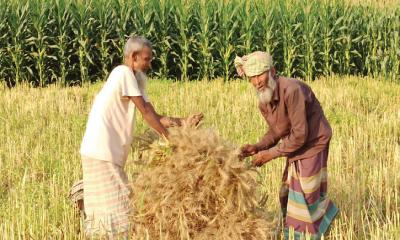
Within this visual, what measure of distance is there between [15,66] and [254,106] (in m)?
7.10

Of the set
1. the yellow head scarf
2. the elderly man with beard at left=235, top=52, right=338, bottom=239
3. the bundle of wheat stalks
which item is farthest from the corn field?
the bundle of wheat stalks

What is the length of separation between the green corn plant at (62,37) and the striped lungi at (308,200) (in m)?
10.8

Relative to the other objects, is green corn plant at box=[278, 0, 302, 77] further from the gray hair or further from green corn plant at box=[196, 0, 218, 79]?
the gray hair

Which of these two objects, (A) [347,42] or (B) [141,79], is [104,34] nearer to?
(A) [347,42]

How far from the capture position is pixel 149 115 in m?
5.20

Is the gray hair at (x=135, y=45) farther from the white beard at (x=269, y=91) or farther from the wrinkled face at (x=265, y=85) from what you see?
the white beard at (x=269, y=91)

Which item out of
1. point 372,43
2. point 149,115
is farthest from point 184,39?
point 149,115

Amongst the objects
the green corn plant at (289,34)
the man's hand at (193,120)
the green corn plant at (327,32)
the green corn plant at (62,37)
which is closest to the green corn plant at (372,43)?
the green corn plant at (327,32)

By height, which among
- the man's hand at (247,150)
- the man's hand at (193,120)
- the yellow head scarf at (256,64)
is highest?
the yellow head scarf at (256,64)

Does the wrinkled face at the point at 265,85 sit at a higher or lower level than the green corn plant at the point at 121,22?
lower

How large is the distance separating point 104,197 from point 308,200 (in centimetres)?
174

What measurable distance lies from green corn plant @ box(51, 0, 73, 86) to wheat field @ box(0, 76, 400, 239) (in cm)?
212

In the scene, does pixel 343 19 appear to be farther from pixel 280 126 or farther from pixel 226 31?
pixel 280 126

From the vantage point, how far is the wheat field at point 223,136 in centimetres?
550
